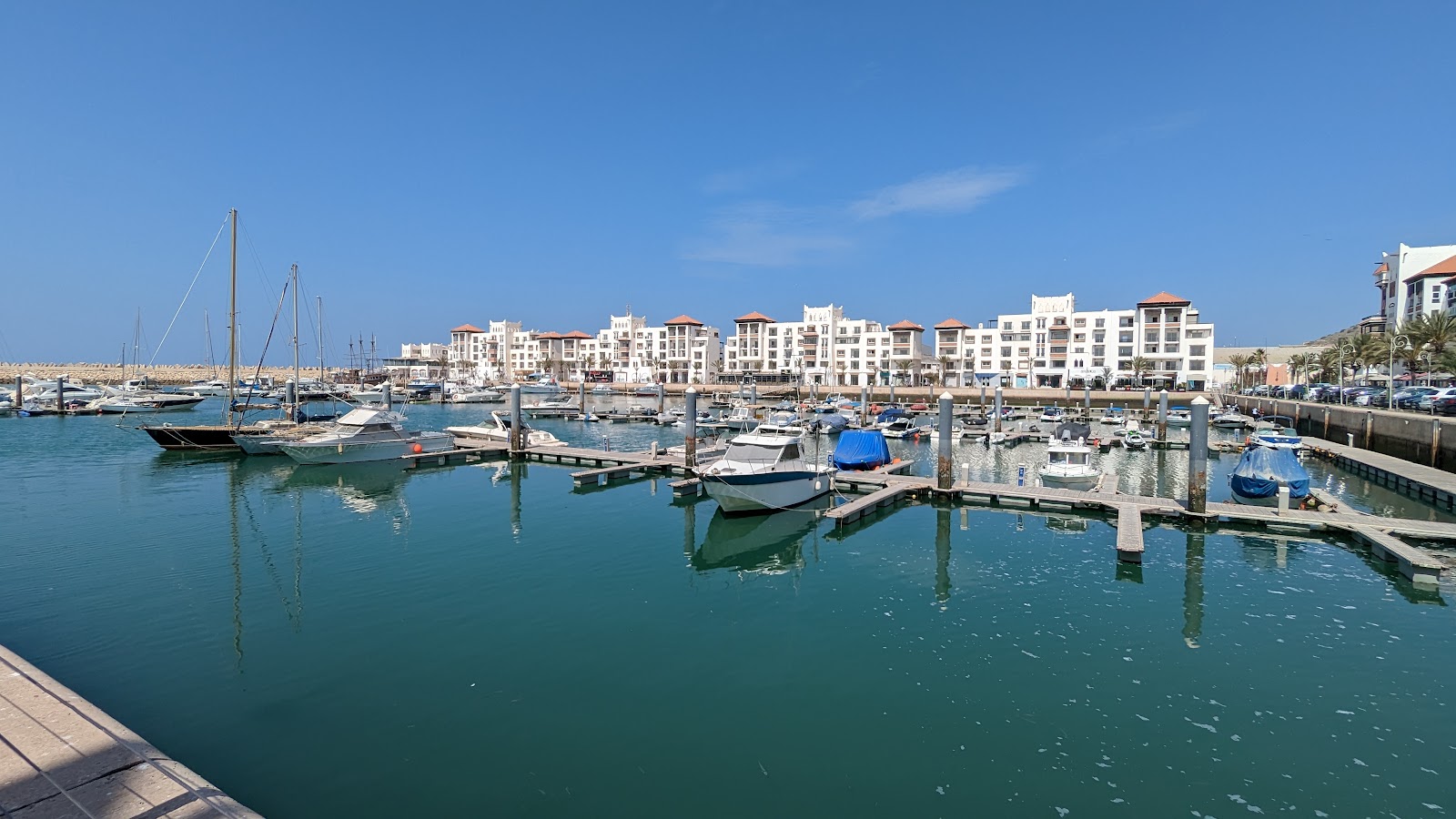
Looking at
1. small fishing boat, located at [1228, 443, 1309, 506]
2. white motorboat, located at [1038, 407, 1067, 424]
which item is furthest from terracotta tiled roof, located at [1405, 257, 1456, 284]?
small fishing boat, located at [1228, 443, 1309, 506]

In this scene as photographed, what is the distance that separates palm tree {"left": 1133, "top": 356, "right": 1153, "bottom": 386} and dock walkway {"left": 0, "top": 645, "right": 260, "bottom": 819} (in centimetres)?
13509

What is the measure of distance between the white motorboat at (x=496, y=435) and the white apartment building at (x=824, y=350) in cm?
9481

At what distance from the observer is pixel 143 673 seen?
14.5 meters

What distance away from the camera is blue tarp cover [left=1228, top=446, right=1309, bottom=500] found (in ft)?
99.1

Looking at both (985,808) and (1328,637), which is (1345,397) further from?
(985,808)

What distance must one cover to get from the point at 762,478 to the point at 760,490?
1.84 feet

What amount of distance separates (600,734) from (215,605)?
12.7m

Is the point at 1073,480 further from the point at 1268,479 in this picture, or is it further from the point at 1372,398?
the point at 1372,398

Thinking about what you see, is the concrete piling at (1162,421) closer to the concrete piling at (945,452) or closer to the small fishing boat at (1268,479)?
the small fishing boat at (1268,479)

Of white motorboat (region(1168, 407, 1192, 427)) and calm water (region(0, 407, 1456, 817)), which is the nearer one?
calm water (region(0, 407, 1456, 817))

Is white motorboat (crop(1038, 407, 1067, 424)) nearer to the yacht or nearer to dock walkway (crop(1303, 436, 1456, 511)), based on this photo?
dock walkway (crop(1303, 436, 1456, 511))

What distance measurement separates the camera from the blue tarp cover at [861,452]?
132 ft

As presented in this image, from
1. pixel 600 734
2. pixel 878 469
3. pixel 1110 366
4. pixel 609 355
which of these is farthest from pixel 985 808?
pixel 609 355

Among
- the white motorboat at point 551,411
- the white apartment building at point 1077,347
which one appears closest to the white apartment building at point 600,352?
the white apartment building at point 1077,347
